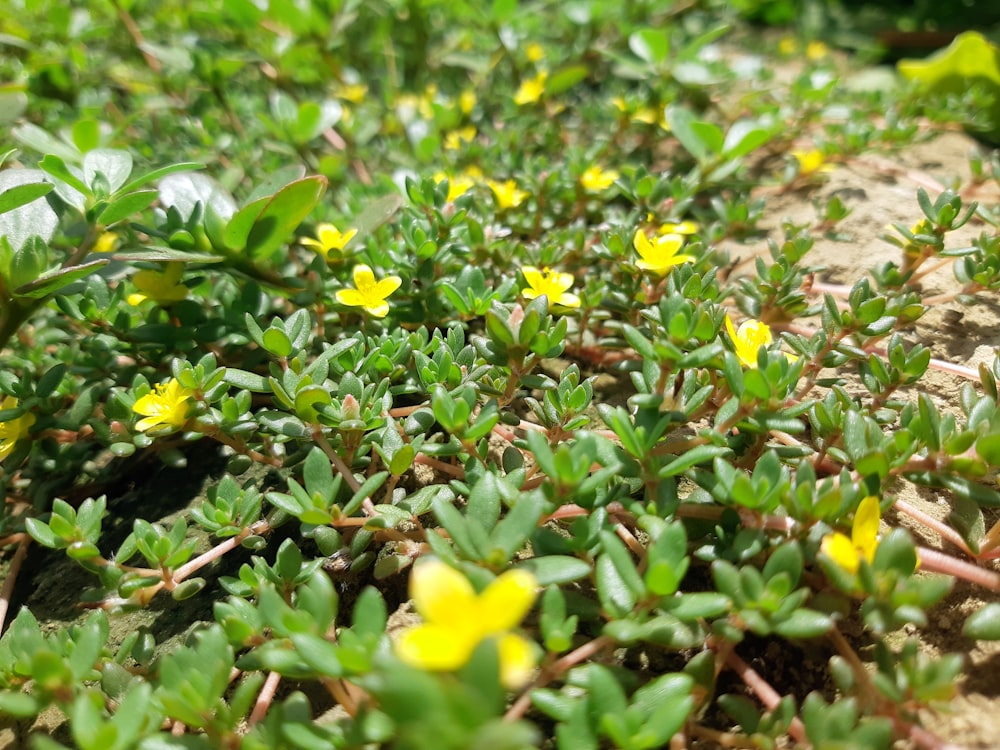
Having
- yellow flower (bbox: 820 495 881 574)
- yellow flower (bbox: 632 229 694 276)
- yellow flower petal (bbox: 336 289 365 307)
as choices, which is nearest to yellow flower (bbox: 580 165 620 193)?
yellow flower (bbox: 632 229 694 276)

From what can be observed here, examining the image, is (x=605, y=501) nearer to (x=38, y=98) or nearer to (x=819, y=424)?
(x=819, y=424)

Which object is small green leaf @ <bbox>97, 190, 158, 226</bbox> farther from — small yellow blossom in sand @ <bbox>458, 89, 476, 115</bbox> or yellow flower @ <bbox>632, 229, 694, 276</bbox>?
small yellow blossom in sand @ <bbox>458, 89, 476, 115</bbox>

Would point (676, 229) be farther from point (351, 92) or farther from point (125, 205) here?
point (351, 92)

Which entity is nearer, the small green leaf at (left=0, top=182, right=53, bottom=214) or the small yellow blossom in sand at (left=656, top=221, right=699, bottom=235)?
the small green leaf at (left=0, top=182, right=53, bottom=214)

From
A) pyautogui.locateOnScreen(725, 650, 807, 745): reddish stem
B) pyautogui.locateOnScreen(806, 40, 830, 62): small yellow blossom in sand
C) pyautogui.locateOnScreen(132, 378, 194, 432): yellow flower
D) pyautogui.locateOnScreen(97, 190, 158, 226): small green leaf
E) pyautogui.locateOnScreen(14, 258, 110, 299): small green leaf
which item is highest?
pyautogui.locateOnScreen(97, 190, 158, 226): small green leaf

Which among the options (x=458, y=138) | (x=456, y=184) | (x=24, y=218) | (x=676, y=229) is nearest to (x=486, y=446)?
(x=676, y=229)

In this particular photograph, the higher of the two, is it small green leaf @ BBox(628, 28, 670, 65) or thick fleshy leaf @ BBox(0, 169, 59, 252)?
thick fleshy leaf @ BBox(0, 169, 59, 252)

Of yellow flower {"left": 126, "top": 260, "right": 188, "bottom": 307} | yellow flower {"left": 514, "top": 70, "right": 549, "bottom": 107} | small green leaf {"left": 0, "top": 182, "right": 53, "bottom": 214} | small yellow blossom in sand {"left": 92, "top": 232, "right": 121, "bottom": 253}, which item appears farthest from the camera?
yellow flower {"left": 514, "top": 70, "right": 549, "bottom": 107}
